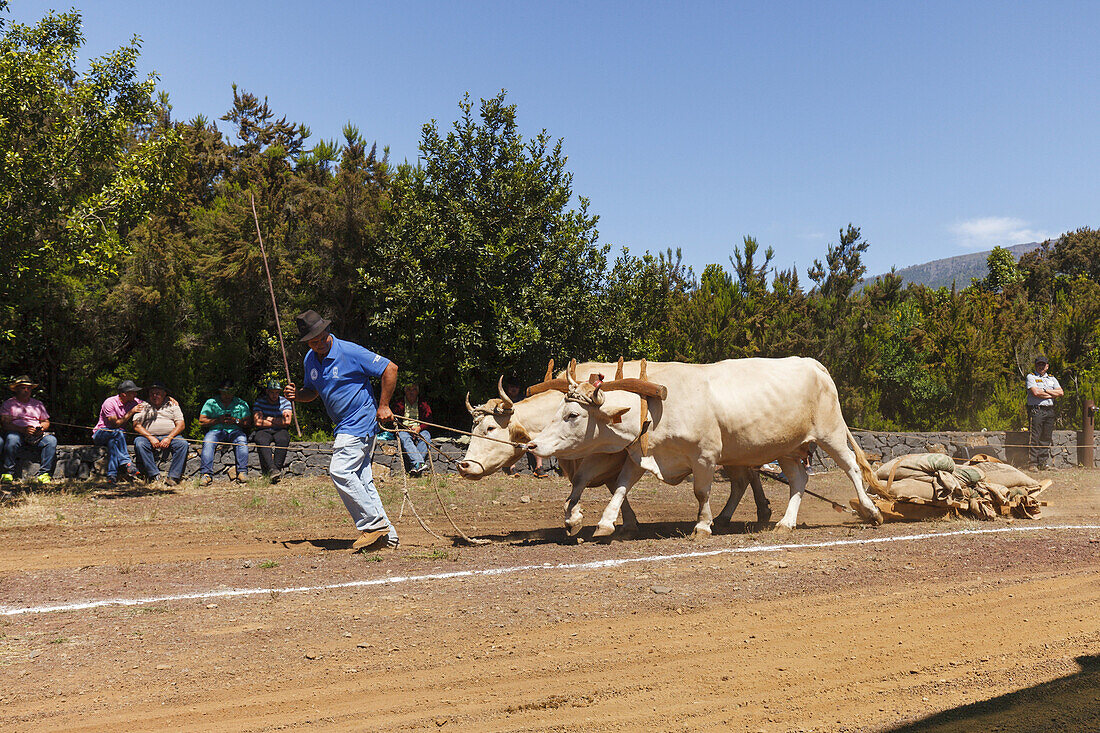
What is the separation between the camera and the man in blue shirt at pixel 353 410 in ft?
25.3

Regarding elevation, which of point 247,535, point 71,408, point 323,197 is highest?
point 323,197

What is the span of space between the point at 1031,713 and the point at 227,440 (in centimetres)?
1260

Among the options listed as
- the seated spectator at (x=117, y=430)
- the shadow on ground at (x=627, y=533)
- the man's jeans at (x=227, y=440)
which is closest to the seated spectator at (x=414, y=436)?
the man's jeans at (x=227, y=440)

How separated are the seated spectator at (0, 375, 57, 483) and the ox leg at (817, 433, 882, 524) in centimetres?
1085

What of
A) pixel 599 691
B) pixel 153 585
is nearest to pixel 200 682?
pixel 599 691

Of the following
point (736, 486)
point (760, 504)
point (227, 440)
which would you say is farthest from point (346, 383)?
point (227, 440)

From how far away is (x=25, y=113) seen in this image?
11.9 m

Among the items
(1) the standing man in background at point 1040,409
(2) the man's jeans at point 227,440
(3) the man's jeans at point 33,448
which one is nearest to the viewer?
(3) the man's jeans at point 33,448

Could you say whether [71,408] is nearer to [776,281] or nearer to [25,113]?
[25,113]

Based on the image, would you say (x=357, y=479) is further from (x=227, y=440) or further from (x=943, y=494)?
(x=227, y=440)

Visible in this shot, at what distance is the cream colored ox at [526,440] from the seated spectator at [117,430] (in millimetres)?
7088

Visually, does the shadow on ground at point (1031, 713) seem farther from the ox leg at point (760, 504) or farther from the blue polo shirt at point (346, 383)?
the ox leg at point (760, 504)

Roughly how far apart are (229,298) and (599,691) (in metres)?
14.3

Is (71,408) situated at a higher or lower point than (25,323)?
lower
